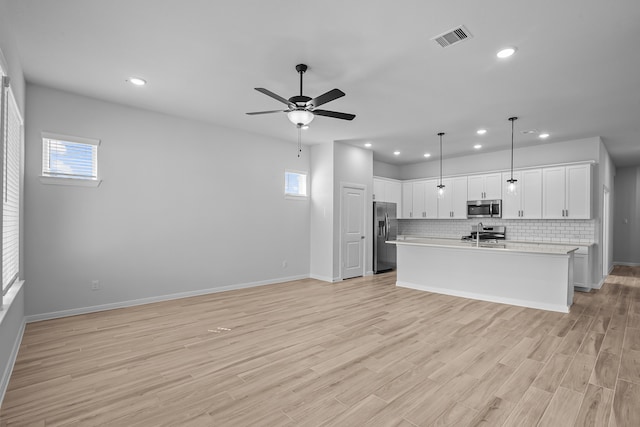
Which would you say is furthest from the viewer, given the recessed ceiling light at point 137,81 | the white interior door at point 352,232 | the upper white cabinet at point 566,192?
the white interior door at point 352,232

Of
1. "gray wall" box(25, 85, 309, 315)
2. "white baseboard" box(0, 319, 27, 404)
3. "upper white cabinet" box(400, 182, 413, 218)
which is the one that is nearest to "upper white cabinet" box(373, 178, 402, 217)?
"upper white cabinet" box(400, 182, 413, 218)

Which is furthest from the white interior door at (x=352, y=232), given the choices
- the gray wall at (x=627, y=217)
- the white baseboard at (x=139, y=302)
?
the gray wall at (x=627, y=217)

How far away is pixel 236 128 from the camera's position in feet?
19.3

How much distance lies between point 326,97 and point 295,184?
3.97 meters

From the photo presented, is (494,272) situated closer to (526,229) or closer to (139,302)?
(526,229)

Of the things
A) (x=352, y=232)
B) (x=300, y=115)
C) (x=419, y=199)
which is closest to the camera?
(x=300, y=115)

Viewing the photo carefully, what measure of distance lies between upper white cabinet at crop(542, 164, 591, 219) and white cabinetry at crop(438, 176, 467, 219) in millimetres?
1686

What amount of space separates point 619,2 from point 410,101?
2326 mm

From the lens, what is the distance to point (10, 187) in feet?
10.1

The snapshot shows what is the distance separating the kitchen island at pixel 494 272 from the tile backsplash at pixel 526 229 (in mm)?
1831

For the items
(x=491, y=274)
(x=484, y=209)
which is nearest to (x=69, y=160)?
(x=491, y=274)

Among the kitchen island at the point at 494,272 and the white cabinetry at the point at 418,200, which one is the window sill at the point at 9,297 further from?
the white cabinetry at the point at 418,200

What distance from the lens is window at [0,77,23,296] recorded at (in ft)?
8.84

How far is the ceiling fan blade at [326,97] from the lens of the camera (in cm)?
303
